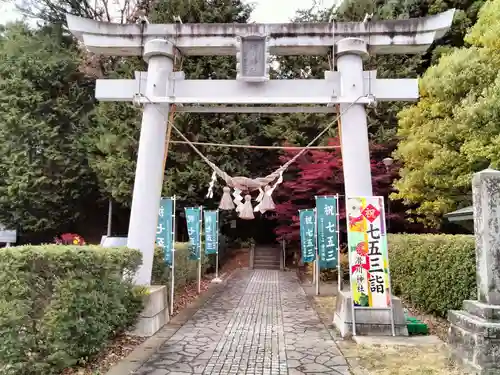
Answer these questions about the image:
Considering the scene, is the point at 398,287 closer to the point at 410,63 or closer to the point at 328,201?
the point at 328,201

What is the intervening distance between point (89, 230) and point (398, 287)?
769 inches

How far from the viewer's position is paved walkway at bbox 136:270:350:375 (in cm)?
557

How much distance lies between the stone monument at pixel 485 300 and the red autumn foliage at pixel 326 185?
9.17m

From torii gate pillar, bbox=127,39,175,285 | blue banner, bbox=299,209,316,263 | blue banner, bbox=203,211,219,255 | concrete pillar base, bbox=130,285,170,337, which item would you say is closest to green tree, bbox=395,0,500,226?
blue banner, bbox=299,209,316,263

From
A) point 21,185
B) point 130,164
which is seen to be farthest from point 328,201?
point 21,185

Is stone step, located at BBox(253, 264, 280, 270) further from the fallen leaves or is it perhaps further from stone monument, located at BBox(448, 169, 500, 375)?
stone monument, located at BBox(448, 169, 500, 375)

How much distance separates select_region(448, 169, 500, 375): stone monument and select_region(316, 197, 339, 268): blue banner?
696 centimetres

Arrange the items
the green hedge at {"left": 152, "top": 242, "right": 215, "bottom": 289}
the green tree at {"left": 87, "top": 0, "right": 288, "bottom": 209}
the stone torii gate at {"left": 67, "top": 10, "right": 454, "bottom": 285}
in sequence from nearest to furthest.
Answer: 1. the stone torii gate at {"left": 67, "top": 10, "right": 454, "bottom": 285}
2. the green hedge at {"left": 152, "top": 242, "right": 215, "bottom": 289}
3. the green tree at {"left": 87, "top": 0, "right": 288, "bottom": 209}

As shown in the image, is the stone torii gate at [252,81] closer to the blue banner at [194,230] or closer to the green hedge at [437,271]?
the green hedge at [437,271]

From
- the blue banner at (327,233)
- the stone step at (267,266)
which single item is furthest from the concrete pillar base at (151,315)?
the stone step at (267,266)

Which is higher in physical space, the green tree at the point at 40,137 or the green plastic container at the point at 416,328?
the green tree at the point at 40,137

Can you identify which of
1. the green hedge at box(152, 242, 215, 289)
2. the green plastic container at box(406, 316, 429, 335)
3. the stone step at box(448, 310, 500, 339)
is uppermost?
the green hedge at box(152, 242, 215, 289)

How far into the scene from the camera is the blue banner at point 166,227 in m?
9.93

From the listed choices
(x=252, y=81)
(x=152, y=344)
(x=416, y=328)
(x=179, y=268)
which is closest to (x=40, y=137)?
(x=179, y=268)
